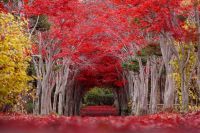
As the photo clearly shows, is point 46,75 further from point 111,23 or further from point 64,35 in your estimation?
point 111,23

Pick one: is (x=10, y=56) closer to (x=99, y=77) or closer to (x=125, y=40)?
(x=125, y=40)

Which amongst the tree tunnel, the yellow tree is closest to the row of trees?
the tree tunnel

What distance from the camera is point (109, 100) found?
8931cm

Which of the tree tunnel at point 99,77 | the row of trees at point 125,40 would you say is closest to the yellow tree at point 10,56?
the row of trees at point 125,40

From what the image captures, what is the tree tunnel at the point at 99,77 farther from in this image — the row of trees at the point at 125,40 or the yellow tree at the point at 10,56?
the yellow tree at the point at 10,56

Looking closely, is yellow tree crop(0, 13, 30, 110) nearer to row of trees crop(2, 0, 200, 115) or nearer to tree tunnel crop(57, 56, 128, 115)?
row of trees crop(2, 0, 200, 115)

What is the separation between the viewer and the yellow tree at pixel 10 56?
48.2 feet

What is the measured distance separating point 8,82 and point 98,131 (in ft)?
33.8

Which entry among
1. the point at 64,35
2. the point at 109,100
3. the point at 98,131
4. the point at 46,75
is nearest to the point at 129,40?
the point at 64,35

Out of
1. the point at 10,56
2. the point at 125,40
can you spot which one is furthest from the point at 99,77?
the point at 10,56

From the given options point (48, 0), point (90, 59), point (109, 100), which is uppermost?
point (48, 0)

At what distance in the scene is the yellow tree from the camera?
14688 millimetres

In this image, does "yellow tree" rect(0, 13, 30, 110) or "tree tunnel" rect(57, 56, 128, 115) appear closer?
"yellow tree" rect(0, 13, 30, 110)

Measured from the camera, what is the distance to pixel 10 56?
15.5 m
